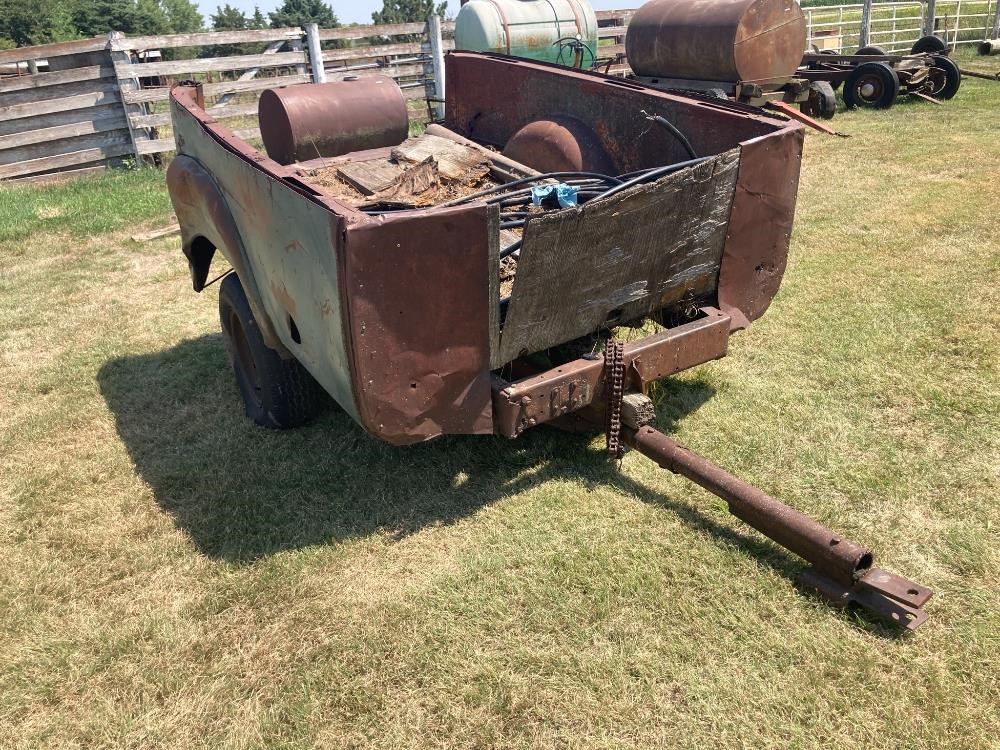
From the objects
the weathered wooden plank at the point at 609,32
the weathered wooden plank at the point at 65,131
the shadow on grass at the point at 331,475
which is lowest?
the shadow on grass at the point at 331,475

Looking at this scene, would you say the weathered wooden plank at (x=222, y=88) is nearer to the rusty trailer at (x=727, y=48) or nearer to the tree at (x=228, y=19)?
the rusty trailer at (x=727, y=48)

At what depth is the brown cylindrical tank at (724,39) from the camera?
9.24m

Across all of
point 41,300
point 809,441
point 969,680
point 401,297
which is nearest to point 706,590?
point 969,680

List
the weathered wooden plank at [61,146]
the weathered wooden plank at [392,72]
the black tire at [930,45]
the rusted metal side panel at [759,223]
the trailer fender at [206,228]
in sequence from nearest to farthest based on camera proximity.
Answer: the rusted metal side panel at [759,223]
the trailer fender at [206,228]
the weathered wooden plank at [61,146]
the weathered wooden plank at [392,72]
the black tire at [930,45]

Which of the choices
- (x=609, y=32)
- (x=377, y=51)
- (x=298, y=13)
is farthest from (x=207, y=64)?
(x=298, y=13)

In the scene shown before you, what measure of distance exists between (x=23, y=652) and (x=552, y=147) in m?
3.43

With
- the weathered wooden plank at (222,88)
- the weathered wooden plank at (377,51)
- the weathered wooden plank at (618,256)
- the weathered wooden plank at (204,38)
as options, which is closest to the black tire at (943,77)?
the weathered wooden plank at (377,51)

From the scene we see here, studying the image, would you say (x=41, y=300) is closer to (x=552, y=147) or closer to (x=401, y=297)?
(x=552, y=147)

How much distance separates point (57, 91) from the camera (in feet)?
31.3

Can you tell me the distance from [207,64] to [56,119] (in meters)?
1.87

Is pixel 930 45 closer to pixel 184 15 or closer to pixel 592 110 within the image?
pixel 592 110

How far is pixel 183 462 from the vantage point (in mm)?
3877

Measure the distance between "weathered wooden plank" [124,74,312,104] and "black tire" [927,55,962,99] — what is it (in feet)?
28.8

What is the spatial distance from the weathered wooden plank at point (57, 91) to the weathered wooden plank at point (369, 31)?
289 cm
